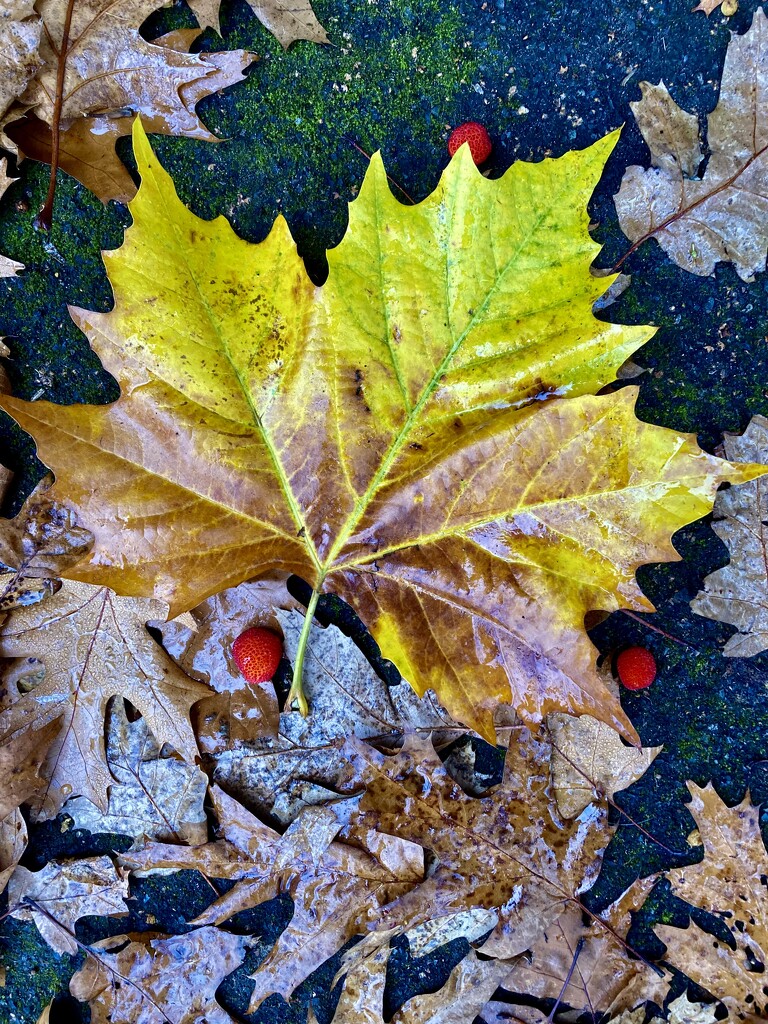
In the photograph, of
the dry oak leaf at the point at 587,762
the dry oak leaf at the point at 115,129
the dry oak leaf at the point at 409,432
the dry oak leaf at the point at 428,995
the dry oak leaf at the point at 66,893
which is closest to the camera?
the dry oak leaf at the point at 409,432

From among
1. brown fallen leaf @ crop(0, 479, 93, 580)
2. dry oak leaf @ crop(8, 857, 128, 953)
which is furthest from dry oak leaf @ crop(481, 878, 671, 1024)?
brown fallen leaf @ crop(0, 479, 93, 580)

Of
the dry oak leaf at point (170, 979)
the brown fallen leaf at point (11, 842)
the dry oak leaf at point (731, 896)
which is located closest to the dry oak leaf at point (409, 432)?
the dry oak leaf at point (731, 896)

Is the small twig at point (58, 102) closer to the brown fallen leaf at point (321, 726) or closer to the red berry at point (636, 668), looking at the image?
the brown fallen leaf at point (321, 726)

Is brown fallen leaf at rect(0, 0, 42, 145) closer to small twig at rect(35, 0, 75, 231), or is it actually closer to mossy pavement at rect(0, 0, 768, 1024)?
small twig at rect(35, 0, 75, 231)

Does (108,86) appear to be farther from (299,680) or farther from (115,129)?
(299,680)

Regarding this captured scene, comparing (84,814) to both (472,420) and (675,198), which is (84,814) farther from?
(675,198)
